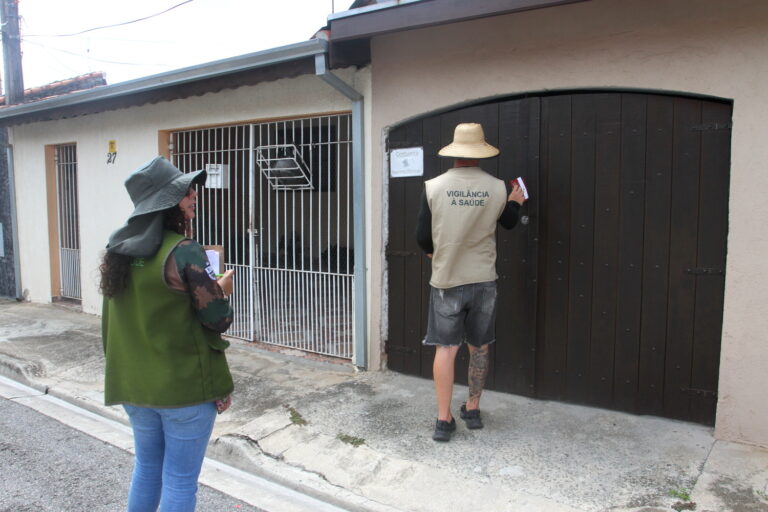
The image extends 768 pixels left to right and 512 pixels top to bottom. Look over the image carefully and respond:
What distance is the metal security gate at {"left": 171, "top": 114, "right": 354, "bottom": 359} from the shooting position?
5.52m

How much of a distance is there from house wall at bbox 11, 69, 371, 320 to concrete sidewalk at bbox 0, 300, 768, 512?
2.41m

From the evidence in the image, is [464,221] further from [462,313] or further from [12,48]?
[12,48]

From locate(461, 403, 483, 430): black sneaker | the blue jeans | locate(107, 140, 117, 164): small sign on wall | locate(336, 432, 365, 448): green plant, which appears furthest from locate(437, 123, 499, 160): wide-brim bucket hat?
locate(107, 140, 117, 164): small sign on wall

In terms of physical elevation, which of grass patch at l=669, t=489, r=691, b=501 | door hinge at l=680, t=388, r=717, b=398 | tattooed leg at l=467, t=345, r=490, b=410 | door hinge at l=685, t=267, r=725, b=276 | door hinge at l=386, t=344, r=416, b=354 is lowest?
grass patch at l=669, t=489, r=691, b=501

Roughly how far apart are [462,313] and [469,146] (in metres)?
1.04

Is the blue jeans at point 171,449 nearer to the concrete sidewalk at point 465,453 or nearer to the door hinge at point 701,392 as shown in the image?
the concrete sidewalk at point 465,453

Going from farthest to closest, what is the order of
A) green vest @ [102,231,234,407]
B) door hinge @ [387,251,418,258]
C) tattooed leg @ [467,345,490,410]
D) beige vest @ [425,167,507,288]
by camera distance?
1. door hinge @ [387,251,418,258]
2. tattooed leg @ [467,345,490,410]
3. beige vest @ [425,167,507,288]
4. green vest @ [102,231,234,407]

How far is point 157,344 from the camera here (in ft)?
7.43

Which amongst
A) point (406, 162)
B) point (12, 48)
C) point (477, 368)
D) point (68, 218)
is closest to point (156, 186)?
point (477, 368)

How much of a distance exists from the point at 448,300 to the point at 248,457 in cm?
164

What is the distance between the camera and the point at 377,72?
15.8 feet

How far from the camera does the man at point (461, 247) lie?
3.51 metres

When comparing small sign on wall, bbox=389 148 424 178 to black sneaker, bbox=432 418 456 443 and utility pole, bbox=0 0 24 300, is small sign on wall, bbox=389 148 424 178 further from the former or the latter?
utility pole, bbox=0 0 24 300

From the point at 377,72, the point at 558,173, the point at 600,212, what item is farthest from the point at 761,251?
the point at 377,72
